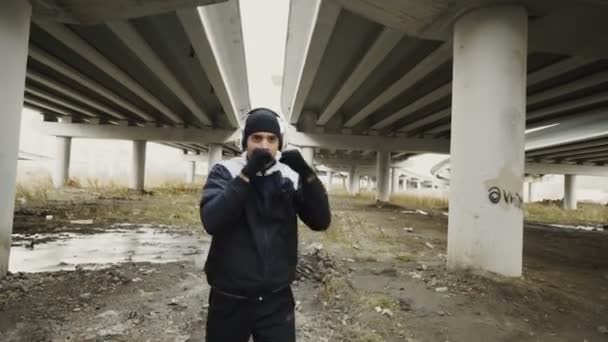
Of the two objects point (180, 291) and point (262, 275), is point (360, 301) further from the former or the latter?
point (262, 275)

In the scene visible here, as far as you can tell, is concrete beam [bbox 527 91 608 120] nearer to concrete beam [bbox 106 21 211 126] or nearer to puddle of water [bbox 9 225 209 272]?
puddle of water [bbox 9 225 209 272]

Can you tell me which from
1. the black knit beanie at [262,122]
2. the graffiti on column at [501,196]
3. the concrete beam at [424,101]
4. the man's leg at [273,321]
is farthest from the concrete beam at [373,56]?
the man's leg at [273,321]

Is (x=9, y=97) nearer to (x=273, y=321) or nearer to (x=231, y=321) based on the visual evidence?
(x=231, y=321)

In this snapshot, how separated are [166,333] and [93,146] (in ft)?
279

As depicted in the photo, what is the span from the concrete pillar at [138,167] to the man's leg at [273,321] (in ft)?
92.8

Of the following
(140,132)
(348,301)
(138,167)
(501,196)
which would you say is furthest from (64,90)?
(501,196)

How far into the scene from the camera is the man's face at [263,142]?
2.06 metres

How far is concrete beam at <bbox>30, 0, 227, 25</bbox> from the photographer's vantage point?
5985mm

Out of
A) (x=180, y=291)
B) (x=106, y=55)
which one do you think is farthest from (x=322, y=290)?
(x=106, y=55)

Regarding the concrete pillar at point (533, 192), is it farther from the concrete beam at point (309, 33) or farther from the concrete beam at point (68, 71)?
the concrete beam at point (68, 71)

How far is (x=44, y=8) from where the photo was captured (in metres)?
5.95

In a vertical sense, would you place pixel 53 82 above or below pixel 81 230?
above

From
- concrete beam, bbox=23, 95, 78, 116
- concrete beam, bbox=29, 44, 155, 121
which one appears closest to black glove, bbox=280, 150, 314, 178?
concrete beam, bbox=29, 44, 155, 121

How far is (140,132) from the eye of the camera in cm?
2541
